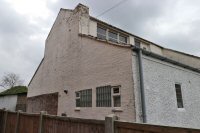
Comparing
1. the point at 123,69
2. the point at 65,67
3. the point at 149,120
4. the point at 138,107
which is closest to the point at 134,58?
the point at 123,69

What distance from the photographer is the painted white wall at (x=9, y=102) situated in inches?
1020

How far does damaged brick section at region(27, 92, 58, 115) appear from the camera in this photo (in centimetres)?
1380

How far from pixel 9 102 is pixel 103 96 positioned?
874 inches

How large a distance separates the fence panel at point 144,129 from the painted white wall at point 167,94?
4325 mm

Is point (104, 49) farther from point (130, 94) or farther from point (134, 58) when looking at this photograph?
point (130, 94)

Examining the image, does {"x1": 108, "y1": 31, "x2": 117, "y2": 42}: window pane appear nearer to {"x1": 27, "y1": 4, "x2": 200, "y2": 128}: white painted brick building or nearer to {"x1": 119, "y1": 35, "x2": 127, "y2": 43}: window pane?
{"x1": 27, "y1": 4, "x2": 200, "y2": 128}: white painted brick building

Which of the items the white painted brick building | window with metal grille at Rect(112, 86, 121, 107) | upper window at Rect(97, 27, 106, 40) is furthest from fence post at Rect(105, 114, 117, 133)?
upper window at Rect(97, 27, 106, 40)

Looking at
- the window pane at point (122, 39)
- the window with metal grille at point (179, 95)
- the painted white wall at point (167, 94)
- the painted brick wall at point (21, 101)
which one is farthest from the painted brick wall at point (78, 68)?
the painted brick wall at point (21, 101)

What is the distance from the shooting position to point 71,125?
486 cm

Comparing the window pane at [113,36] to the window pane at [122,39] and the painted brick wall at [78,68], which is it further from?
the painted brick wall at [78,68]

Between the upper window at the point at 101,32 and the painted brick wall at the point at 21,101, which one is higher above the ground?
the upper window at the point at 101,32

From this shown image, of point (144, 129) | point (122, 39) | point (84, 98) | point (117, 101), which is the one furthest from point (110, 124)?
point (122, 39)

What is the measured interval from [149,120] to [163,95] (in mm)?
1748

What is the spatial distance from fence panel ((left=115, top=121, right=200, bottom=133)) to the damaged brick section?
35.2 ft
